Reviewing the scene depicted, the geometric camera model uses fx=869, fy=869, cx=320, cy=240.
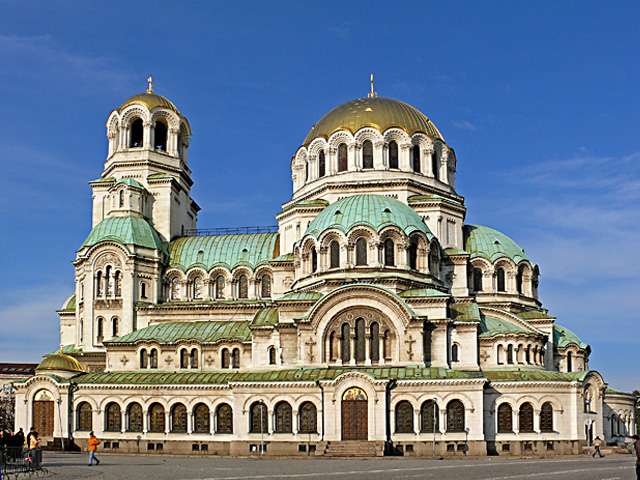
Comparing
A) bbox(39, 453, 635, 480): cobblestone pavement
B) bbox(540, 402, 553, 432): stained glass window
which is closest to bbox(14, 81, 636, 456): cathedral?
bbox(540, 402, 553, 432): stained glass window

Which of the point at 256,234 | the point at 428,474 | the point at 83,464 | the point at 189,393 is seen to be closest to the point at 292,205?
the point at 256,234

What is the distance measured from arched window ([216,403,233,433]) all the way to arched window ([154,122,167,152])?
1023 inches

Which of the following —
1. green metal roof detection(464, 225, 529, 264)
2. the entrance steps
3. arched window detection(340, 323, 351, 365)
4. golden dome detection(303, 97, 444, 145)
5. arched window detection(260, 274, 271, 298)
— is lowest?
the entrance steps

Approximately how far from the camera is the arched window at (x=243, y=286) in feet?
202

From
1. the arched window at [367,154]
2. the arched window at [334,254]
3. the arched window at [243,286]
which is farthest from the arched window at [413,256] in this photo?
the arched window at [243,286]

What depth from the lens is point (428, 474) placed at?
3108cm

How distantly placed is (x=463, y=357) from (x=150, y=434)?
1865 centimetres

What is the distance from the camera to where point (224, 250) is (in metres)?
63.2

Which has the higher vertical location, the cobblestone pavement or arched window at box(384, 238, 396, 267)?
arched window at box(384, 238, 396, 267)

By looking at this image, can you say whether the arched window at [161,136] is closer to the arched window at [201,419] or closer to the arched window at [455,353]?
the arched window at [201,419]

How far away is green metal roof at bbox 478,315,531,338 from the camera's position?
5253 centimetres

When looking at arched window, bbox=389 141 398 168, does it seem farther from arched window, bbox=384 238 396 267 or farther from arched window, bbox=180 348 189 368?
arched window, bbox=180 348 189 368

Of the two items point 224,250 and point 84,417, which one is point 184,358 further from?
point 224,250

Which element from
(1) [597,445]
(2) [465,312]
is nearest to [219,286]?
(2) [465,312]
